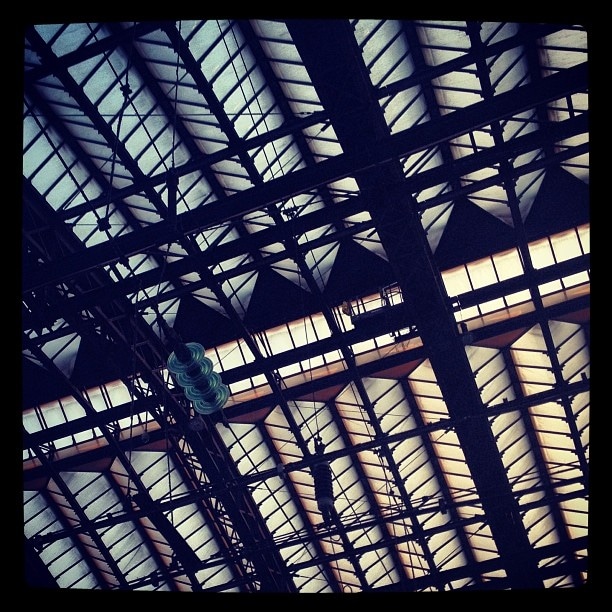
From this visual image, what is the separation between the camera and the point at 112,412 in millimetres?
26297

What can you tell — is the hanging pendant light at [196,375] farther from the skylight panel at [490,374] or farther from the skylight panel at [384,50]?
the skylight panel at [490,374]

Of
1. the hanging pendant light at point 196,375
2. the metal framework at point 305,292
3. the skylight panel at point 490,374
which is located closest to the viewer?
the hanging pendant light at point 196,375

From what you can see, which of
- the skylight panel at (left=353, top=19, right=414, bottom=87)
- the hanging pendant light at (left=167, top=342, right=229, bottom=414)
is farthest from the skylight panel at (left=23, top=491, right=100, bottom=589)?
the skylight panel at (left=353, top=19, right=414, bottom=87)

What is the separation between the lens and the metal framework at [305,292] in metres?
19.7

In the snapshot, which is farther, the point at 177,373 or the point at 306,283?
the point at 306,283

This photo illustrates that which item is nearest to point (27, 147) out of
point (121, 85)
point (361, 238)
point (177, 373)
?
point (121, 85)

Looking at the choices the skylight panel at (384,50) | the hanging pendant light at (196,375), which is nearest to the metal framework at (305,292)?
the skylight panel at (384,50)

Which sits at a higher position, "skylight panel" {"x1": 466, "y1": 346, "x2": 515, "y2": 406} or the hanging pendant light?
"skylight panel" {"x1": 466, "y1": 346, "x2": 515, "y2": 406}

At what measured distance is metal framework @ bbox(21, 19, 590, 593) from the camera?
1967cm

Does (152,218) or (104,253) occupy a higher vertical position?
(152,218)

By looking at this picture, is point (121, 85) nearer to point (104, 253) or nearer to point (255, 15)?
point (104, 253)

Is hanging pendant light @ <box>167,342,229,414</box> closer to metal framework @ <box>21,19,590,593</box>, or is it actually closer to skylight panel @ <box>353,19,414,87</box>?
metal framework @ <box>21,19,590,593</box>

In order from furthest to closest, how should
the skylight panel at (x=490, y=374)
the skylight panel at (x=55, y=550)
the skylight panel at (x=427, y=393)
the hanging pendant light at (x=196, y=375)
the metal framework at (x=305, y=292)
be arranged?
1. the skylight panel at (x=55, y=550)
2. the skylight panel at (x=427, y=393)
3. the skylight panel at (x=490, y=374)
4. the metal framework at (x=305, y=292)
5. the hanging pendant light at (x=196, y=375)

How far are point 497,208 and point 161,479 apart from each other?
15.4 m
